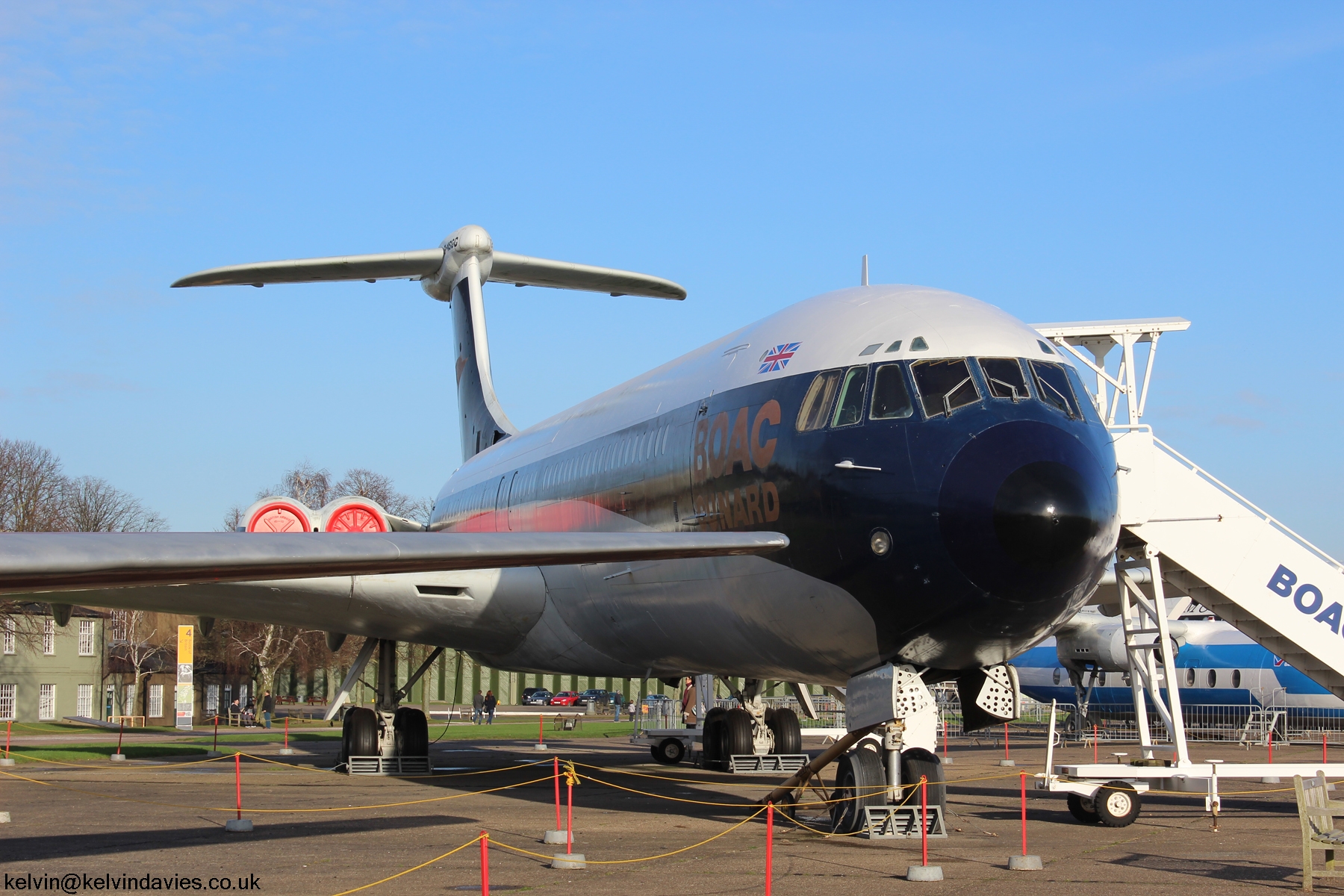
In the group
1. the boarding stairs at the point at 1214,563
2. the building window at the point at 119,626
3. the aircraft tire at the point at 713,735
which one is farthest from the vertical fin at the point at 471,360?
the building window at the point at 119,626

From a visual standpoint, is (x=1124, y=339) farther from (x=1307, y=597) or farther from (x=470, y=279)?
(x=470, y=279)

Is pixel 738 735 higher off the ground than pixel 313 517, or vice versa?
pixel 313 517

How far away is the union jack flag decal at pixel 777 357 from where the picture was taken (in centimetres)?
1140

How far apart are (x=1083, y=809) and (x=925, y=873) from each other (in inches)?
200

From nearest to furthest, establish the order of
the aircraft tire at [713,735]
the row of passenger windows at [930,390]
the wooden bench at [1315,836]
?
1. the wooden bench at [1315,836]
2. the row of passenger windows at [930,390]
3. the aircraft tire at [713,735]

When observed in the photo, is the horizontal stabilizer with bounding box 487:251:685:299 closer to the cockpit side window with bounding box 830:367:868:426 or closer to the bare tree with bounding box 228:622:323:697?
the cockpit side window with bounding box 830:367:868:426

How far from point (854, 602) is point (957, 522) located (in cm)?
118

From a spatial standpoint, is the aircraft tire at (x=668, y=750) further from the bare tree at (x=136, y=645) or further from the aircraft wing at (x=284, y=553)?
the bare tree at (x=136, y=645)

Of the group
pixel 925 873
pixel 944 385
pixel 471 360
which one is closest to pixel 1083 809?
pixel 925 873

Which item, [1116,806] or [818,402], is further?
[1116,806]

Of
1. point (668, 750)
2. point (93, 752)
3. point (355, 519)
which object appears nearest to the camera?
point (355, 519)

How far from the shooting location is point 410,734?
1934 cm

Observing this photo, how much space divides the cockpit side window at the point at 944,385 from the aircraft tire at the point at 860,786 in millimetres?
2939

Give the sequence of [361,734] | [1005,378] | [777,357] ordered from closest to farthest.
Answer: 1. [1005,378]
2. [777,357]
3. [361,734]
